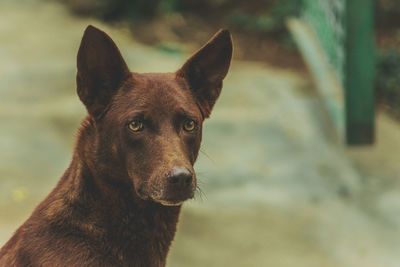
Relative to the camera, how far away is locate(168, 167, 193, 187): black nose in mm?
3705

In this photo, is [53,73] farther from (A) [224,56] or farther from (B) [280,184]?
(A) [224,56]

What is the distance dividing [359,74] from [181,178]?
530 cm

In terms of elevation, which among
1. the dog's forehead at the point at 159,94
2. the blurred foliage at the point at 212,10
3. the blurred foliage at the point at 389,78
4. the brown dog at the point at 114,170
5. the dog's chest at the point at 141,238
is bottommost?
the blurred foliage at the point at 212,10

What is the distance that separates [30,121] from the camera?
29.3ft

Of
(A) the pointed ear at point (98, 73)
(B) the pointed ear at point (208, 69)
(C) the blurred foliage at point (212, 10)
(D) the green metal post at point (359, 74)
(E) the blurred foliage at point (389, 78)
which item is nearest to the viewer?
(A) the pointed ear at point (98, 73)

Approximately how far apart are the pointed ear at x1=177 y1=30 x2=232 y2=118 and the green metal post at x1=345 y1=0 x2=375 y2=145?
4594mm

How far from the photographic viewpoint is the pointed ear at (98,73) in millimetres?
3926

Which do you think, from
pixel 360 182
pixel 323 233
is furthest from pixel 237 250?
pixel 360 182

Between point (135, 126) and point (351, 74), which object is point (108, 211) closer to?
point (135, 126)

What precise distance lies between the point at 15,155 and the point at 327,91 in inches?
113

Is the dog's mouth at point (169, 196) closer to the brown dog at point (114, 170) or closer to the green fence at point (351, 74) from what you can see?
the brown dog at point (114, 170)

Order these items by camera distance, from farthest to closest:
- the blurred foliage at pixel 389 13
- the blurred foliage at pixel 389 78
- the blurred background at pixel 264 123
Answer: the blurred foliage at pixel 389 13
the blurred foliage at pixel 389 78
the blurred background at pixel 264 123

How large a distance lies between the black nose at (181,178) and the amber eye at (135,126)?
267mm

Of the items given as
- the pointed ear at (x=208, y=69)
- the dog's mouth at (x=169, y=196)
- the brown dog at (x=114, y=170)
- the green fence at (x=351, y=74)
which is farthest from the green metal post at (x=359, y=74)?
the dog's mouth at (x=169, y=196)
